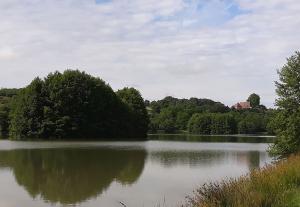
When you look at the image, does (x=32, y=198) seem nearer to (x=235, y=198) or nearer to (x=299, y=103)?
(x=235, y=198)

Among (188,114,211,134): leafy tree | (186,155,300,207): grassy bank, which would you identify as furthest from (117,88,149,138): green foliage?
(186,155,300,207): grassy bank

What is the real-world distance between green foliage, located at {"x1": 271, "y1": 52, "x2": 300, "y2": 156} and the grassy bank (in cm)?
1237

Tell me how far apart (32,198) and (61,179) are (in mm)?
4925

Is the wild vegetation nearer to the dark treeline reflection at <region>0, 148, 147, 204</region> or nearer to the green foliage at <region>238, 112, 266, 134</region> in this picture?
the dark treeline reflection at <region>0, 148, 147, 204</region>

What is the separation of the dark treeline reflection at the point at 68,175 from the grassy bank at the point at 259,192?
7.04 metres

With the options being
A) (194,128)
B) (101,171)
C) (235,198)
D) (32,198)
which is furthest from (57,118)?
(194,128)

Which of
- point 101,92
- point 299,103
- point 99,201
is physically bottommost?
point 99,201

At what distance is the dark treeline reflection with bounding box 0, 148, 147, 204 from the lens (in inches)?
718

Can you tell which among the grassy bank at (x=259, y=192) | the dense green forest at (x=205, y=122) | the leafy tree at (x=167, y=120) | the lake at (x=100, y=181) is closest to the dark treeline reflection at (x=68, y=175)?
the lake at (x=100, y=181)

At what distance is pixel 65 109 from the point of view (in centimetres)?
7406

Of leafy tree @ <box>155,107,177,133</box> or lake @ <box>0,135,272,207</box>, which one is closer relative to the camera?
lake @ <box>0,135,272,207</box>

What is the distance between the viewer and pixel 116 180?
2202 centimetres

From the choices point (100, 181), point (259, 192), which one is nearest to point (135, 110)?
point (100, 181)

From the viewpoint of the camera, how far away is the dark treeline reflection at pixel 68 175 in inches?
718
